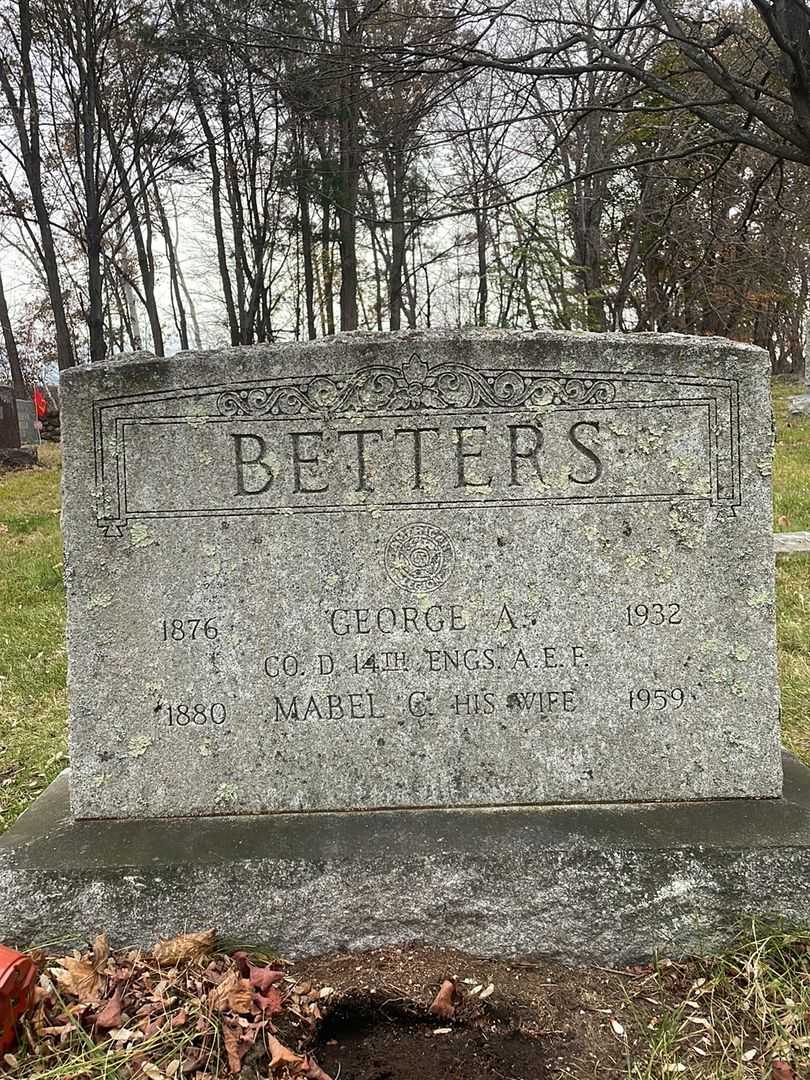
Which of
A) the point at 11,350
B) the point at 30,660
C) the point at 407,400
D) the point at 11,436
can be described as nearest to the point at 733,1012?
the point at 407,400

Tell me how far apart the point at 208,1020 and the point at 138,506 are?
1.53m

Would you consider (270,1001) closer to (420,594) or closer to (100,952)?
(100,952)

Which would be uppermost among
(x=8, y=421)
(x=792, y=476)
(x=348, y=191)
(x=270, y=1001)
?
(x=348, y=191)

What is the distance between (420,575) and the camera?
279 cm

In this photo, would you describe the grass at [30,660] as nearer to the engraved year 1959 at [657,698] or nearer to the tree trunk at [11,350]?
the engraved year 1959 at [657,698]

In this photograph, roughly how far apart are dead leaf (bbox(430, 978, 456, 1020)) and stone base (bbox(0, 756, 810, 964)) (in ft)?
0.85

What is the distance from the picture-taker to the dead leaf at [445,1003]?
228cm

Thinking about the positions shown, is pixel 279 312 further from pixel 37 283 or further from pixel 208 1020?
pixel 208 1020

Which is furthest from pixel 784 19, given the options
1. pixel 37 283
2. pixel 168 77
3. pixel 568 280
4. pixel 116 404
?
pixel 37 283

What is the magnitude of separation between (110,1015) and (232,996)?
319 millimetres

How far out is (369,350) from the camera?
8.96 feet

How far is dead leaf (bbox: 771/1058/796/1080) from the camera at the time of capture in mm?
2066

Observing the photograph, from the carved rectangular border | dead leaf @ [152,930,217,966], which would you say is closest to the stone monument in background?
the carved rectangular border

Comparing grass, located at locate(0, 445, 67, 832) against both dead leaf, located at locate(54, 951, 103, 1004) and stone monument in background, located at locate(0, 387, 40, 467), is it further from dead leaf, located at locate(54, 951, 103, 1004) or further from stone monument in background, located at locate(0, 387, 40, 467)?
stone monument in background, located at locate(0, 387, 40, 467)
